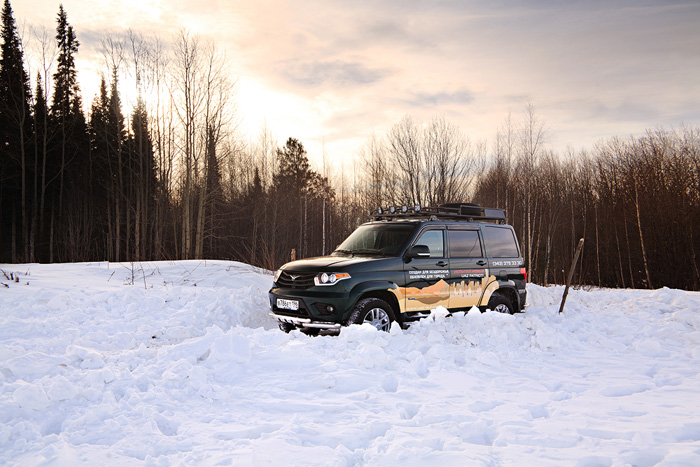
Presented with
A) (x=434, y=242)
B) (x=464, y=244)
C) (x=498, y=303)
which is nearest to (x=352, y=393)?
(x=434, y=242)

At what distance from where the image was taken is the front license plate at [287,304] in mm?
6598

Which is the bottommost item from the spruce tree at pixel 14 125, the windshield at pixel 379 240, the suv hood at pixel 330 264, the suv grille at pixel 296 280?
the suv grille at pixel 296 280

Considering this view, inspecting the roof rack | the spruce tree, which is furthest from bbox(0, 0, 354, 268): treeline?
the roof rack

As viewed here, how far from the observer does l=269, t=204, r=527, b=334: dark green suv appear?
6.36 meters

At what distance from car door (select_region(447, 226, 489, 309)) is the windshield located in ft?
3.09

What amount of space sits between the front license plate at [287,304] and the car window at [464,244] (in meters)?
2.88

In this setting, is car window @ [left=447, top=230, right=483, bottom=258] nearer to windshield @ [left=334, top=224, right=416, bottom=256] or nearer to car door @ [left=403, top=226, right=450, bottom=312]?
car door @ [left=403, top=226, right=450, bottom=312]

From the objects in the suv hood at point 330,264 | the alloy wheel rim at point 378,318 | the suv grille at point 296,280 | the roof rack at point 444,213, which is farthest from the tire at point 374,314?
the roof rack at point 444,213

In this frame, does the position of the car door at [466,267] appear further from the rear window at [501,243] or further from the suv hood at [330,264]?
the suv hood at [330,264]

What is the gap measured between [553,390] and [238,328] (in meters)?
4.02

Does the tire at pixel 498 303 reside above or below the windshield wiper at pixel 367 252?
below

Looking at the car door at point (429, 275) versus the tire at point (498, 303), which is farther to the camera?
the tire at point (498, 303)

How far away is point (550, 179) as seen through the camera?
113ft

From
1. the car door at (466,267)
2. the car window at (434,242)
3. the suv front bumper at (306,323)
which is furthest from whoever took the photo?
the car door at (466,267)
